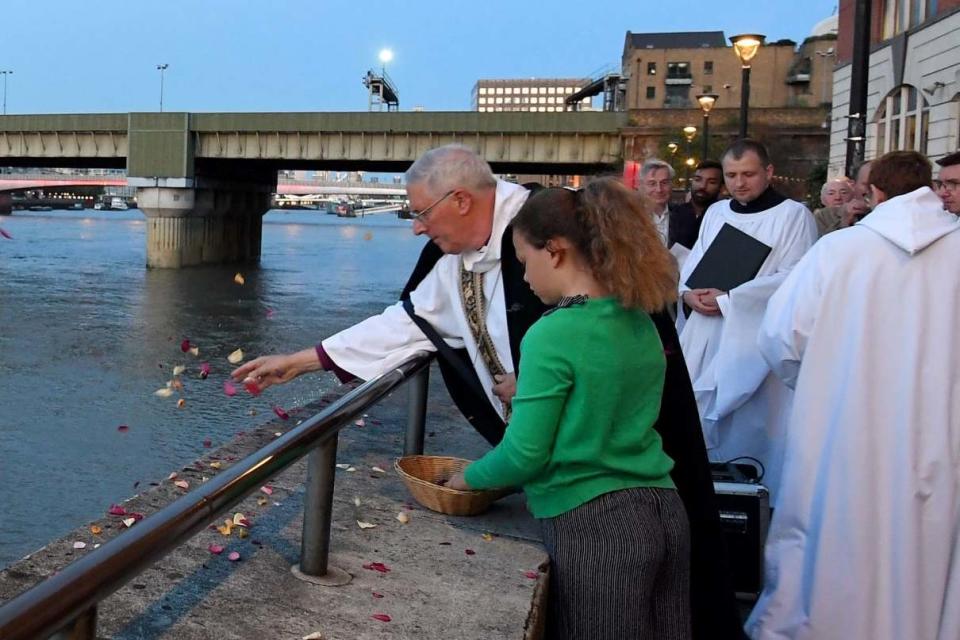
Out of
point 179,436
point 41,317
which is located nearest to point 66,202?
point 41,317

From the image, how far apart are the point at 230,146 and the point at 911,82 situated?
97.2 ft

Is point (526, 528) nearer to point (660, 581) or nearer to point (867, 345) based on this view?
point (660, 581)

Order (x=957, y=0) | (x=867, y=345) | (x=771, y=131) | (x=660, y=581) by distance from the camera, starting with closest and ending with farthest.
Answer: (x=660, y=581) → (x=867, y=345) → (x=957, y=0) → (x=771, y=131)

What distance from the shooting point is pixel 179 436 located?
12.7m

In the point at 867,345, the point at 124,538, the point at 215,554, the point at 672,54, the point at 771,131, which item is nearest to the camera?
the point at 124,538

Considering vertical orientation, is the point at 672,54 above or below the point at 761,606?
above

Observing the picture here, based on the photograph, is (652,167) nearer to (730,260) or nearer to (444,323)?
(730,260)

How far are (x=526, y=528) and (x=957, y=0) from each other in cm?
2590

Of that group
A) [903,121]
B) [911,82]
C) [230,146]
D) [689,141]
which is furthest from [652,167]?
[689,141]

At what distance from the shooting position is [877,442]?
3.69 meters

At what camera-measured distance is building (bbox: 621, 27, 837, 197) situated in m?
58.1

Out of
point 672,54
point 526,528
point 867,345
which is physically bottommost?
point 526,528

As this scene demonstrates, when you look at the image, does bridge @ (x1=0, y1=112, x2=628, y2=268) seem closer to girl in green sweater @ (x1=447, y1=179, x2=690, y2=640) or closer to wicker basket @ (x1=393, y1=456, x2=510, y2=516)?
wicker basket @ (x1=393, y1=456, x2=510, y2=516)

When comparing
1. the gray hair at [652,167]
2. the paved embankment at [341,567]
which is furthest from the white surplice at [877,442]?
the gray hair at [652,167]
